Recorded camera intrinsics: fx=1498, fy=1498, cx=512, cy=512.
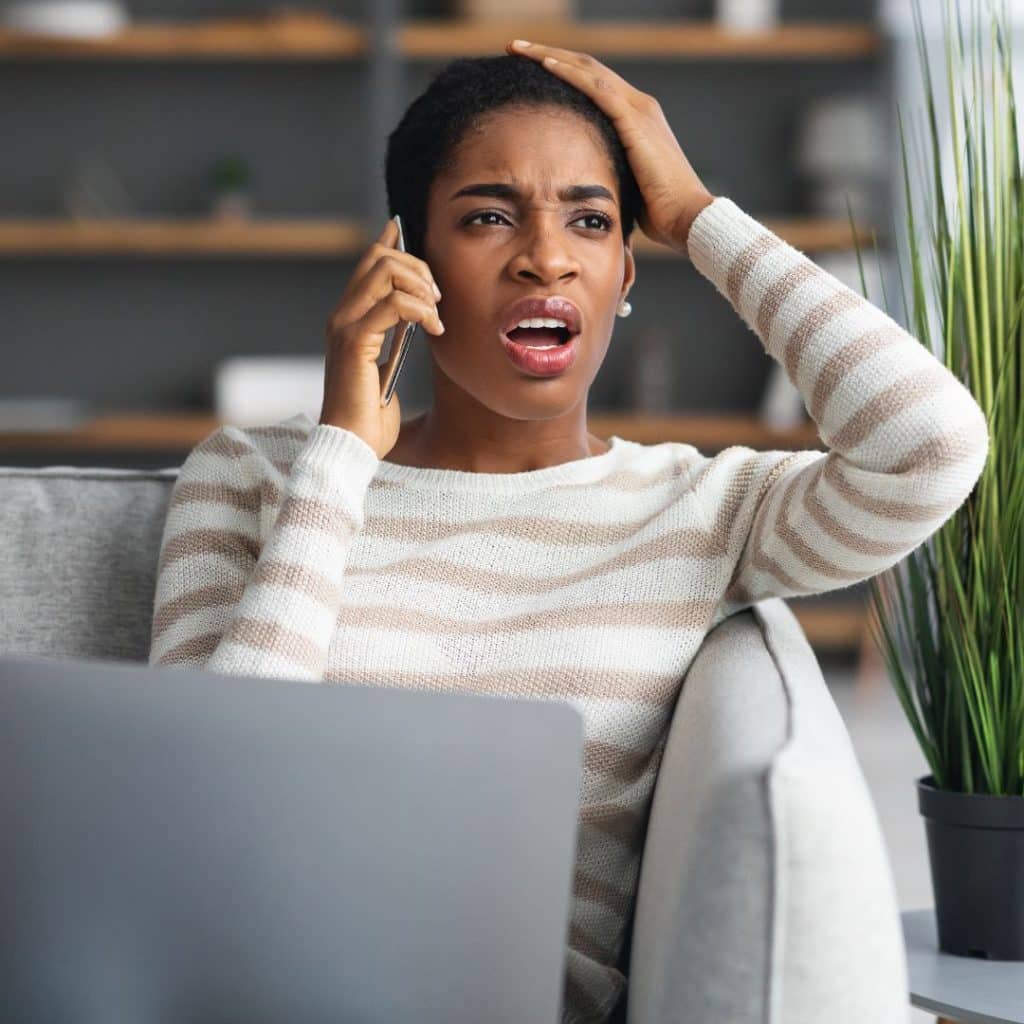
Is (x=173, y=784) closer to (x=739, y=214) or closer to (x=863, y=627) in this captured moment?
(x=739, y=214)

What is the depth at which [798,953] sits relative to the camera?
0.83m

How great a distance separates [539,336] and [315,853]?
63 cm

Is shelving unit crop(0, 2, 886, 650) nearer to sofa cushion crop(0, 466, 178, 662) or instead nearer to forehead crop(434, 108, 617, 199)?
sofa cushion crop(0, 466, 178, 662)

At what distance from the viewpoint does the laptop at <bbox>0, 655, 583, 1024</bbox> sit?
79 cm

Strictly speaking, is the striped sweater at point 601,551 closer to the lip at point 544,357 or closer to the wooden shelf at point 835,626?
the lip at point 544,357

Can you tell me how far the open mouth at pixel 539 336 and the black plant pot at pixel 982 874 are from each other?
0.52 m

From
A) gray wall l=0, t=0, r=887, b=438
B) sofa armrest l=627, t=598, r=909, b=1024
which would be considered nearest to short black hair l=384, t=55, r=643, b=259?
sofa armrest l=627, t=598, r=909, b=1024

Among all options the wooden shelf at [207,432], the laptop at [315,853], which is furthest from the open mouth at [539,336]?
the wooden shelf at [207,432]

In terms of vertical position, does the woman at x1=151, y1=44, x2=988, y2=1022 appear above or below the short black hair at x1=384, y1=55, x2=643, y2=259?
below

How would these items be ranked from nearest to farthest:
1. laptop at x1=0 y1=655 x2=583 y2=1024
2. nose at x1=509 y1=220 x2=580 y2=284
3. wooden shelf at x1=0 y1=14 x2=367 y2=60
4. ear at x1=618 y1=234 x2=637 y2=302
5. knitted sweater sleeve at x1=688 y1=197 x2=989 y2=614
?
laptop at x1=0 y1=655 x2=583 y2=1024 → knitted sweater sleeve at x1=688 y1=197 x2=989 y2=614 → nose at x1=509 y1=220 x2=580 y2=284 → ear at x1=618 y1=234 x2=637 y2=302 → wooden shelf at x1=0 y1=14 x2=367 y2=60

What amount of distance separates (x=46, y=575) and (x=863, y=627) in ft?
10.6

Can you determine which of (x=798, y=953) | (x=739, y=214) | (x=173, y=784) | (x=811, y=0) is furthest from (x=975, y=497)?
(x=811, y=0)

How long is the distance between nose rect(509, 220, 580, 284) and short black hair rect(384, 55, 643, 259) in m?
0.10

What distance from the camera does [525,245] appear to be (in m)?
1.28
